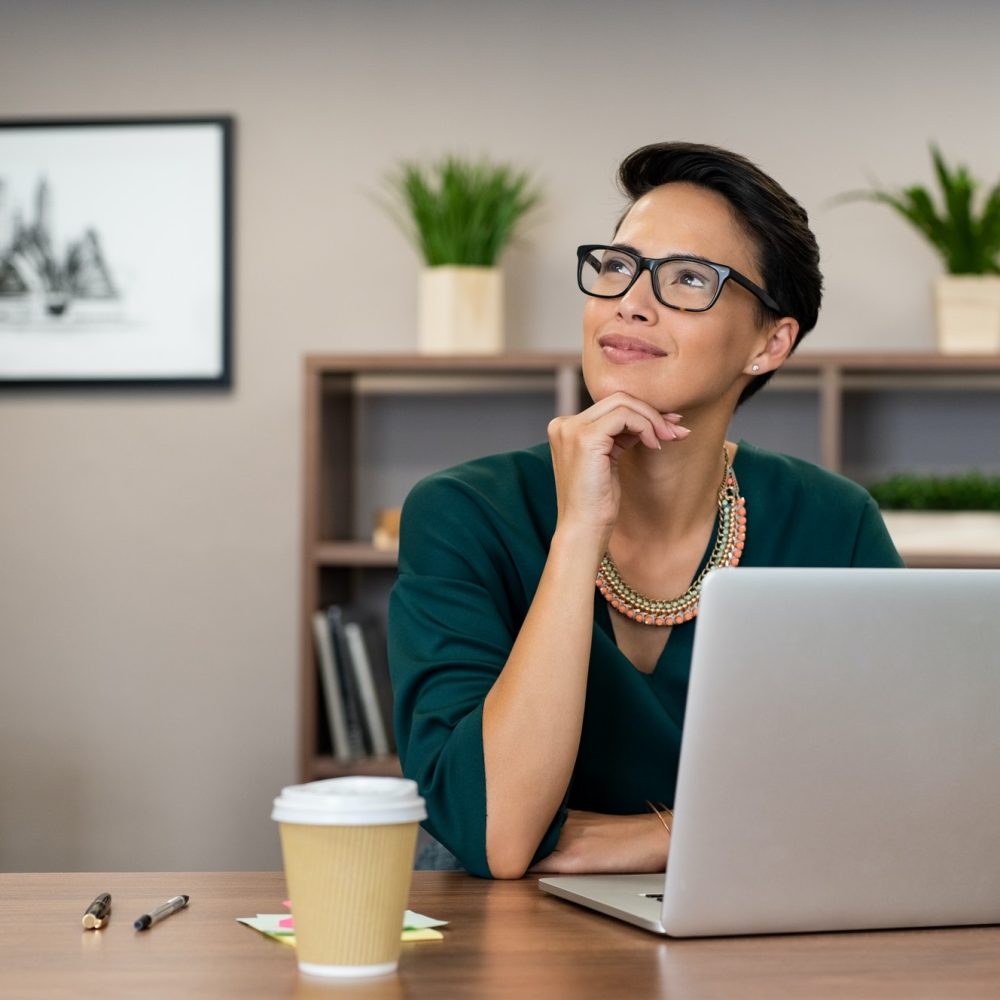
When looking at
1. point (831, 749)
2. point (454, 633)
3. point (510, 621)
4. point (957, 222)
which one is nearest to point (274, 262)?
point (957, 222)

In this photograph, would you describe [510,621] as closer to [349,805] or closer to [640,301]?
[640,301]

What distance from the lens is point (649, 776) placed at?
1.56 m

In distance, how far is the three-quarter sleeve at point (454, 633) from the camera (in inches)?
51.0

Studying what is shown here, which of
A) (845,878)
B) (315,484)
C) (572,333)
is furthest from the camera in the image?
(572,333)

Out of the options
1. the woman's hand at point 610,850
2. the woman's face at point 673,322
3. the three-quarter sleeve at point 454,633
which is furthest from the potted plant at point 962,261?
the woman's hand at point 610,850

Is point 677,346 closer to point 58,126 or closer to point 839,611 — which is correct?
point 839,611

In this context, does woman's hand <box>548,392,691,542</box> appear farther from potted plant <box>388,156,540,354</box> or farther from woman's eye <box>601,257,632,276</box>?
potted plant <box>388,156,540,354</box>

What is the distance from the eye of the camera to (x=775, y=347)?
1769 mm

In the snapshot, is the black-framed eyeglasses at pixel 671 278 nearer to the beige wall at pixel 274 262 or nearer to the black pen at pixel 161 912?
the black pen at pixel 161 912

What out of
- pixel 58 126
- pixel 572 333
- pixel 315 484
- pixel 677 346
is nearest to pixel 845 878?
pixel 677 346

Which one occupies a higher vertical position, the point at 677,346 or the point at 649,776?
the point at 677,346

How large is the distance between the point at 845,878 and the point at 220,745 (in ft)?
8.79

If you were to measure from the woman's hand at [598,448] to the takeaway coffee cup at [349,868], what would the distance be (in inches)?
Answer: 23.3

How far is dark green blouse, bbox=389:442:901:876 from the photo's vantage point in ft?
4.37
